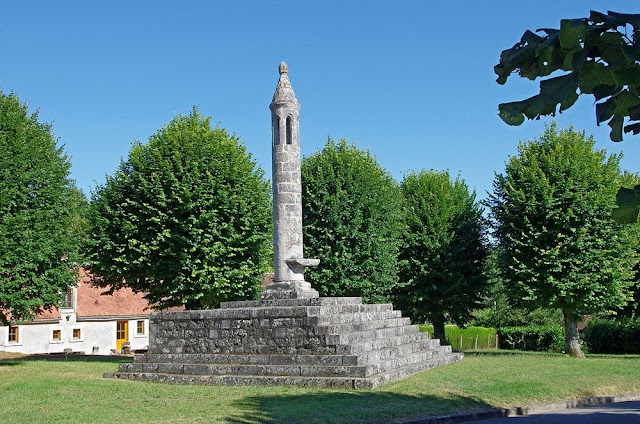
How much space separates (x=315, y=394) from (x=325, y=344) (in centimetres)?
235

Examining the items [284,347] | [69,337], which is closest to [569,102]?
[284,347]

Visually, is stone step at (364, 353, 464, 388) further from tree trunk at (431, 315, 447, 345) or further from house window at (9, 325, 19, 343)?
house window at (9, 325, 19, 343)

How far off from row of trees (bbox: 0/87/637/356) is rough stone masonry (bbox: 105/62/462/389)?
281 inches

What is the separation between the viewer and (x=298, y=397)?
13.6 m

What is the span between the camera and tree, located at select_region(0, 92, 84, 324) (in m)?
22.4

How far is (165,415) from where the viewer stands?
11.6 meters

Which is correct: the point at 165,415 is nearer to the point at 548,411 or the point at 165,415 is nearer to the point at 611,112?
the point at 548,411

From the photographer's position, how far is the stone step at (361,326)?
53.7 feet

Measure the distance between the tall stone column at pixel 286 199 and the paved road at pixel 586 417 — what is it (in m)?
7.77

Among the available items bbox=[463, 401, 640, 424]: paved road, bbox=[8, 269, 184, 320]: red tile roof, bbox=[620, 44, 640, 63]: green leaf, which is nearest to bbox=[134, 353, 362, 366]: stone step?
bbox=[463, 401, 640, 424]: paved road

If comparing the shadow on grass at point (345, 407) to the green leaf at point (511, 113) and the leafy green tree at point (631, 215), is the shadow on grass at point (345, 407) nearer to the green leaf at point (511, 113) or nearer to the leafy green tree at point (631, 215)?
the leafy green tree at point (631, 215)

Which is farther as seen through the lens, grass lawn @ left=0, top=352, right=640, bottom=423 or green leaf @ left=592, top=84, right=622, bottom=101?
grass lawn @ left=0, top=352, right=640, bottom=423

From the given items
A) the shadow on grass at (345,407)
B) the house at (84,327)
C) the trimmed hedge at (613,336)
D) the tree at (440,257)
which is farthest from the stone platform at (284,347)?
the house at (84,327)

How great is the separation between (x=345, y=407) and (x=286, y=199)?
326 inches
